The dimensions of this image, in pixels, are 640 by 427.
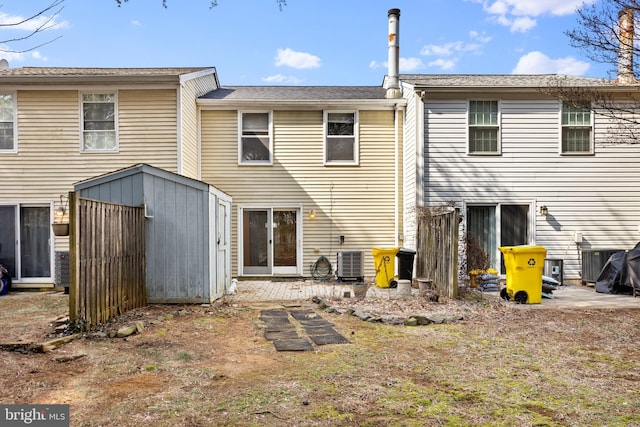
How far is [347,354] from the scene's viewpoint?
5.44 meters

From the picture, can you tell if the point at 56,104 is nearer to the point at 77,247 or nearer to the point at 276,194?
the point at 276,194

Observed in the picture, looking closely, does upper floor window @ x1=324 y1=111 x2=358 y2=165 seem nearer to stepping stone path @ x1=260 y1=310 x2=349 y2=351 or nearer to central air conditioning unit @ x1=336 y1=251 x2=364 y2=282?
central air conditioning unit @ x1=336 y1=251 x2=364 y2=282

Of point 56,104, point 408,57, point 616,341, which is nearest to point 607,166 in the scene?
point 408,57

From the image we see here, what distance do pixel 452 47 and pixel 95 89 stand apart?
33.5ft

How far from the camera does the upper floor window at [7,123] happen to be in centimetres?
1209

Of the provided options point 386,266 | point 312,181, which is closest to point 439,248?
point 386,266

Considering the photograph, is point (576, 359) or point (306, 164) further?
point (306, 164)

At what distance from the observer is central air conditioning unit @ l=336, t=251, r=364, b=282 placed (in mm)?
12508

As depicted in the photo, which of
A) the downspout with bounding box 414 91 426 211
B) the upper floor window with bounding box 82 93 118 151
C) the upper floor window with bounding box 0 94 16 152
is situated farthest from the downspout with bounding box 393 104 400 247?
the upper floor window with bounding box 0 94 16 152

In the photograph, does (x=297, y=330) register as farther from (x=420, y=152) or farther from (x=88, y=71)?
(x=88, y=71)

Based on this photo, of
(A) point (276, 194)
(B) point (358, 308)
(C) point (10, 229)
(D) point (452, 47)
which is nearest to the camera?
(B) point (358, 308)

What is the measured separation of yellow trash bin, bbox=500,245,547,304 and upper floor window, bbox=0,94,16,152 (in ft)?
39.6

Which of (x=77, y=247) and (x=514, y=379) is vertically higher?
(x=77, y=247)

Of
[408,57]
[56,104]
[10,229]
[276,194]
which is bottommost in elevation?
[10,229]
